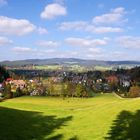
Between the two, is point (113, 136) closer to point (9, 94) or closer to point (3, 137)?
point (3, 137)

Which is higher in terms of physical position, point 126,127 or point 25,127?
point 126,127

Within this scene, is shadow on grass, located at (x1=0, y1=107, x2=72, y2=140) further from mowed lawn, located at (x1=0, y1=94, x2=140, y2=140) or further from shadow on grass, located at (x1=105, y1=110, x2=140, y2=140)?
shadow on grass, located at (x1=105, y1=110, x2=140, y2=140)

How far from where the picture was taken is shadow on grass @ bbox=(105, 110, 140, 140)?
998 inches

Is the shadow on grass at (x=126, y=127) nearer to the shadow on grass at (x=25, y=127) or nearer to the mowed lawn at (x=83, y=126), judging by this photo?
the mowed lawn at (x=83, y=126)

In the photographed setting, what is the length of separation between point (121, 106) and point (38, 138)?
576 inches

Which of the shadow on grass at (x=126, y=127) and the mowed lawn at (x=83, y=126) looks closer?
the shadow on grass at (x=126, y=127)

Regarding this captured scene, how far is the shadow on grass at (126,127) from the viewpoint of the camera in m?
25.3

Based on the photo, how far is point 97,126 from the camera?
30.4 metres

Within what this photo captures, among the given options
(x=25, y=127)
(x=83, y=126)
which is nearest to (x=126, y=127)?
(x=83, y=126)

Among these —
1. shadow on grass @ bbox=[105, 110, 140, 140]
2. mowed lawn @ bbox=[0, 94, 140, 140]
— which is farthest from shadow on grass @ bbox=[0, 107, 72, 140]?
shadow on grass @ bbox=[105, 110, 140, 140]

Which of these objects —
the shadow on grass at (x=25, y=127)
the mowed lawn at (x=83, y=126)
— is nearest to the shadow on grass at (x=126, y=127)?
the mowed lawn at (x=83, y=126)

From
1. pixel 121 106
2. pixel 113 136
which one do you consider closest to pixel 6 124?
pixel 113 136

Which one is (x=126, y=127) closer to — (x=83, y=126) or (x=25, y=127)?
(x=83, y=126)

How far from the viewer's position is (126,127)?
28.3 metres
